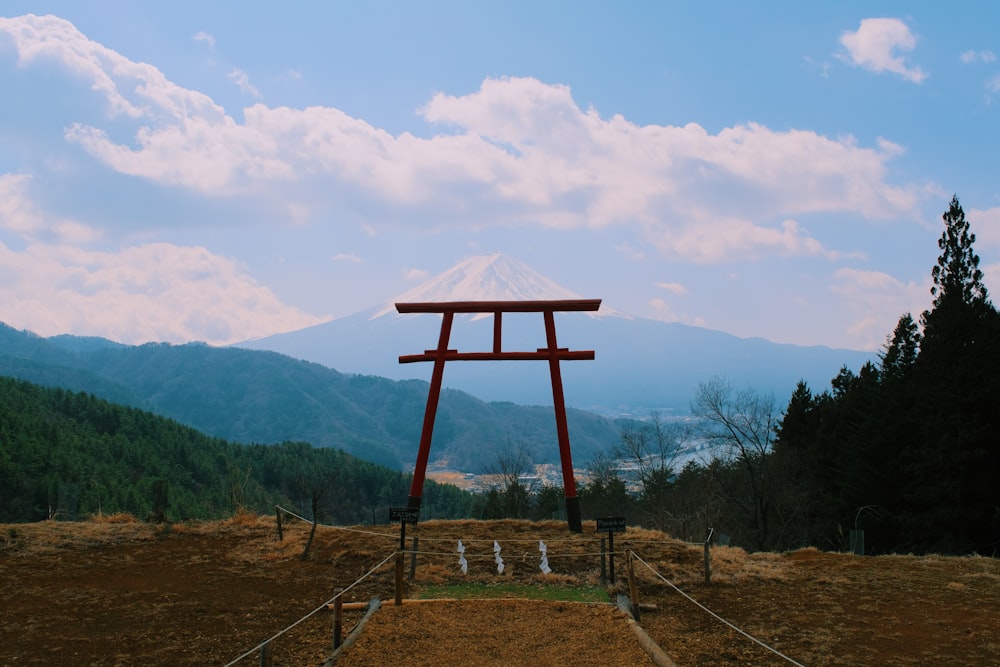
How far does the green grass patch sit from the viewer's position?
9.27 m

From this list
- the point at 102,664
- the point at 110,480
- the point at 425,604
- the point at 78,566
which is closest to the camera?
the point at 102,664

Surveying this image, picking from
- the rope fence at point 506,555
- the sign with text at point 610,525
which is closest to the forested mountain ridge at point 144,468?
the rope fence at point 506,555

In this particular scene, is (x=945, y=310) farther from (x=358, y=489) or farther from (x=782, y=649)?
(x=358, y=489)

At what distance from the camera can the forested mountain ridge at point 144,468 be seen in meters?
45.4

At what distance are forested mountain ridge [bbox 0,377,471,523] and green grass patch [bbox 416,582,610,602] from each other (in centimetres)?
3188

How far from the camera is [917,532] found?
2059 cm

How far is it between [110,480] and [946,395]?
51373 millimetres

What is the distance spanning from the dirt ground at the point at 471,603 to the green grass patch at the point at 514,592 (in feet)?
0.18

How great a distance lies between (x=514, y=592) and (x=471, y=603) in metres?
0.92

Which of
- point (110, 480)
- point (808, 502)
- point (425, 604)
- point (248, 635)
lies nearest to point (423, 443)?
point (425, 604)

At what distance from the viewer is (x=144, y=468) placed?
60.7 m

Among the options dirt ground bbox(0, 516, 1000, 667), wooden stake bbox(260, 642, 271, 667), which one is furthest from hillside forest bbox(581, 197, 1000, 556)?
wooden stake bbox(260, 642, 271, 667)

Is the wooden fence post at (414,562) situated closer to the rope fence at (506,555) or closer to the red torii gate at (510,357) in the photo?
the rope fence at (506,555)

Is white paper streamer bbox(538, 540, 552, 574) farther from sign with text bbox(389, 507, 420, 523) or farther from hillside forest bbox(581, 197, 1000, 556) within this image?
hillside forest bbox(581, 197, 1000, 556)
